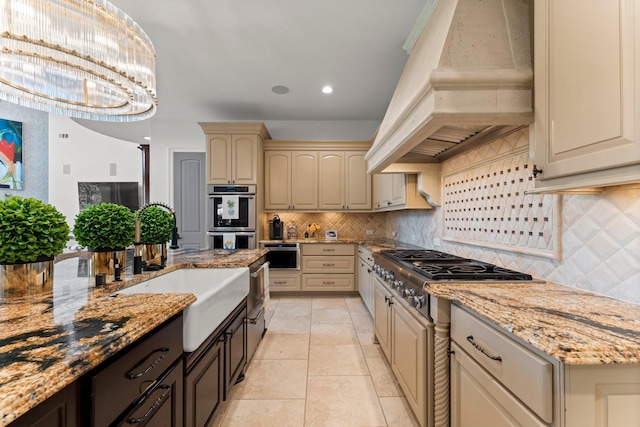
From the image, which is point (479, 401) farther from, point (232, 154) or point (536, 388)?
point (232, 154)

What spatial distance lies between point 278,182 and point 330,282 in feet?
6.07

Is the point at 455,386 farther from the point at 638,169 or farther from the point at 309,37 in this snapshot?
the point at 309,37

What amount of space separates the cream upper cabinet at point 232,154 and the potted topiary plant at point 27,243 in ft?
10.4

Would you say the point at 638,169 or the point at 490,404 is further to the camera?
the point at 490,404

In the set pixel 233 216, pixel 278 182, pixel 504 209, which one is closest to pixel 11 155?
pixel 233 216

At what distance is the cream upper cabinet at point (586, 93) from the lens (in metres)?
0.80

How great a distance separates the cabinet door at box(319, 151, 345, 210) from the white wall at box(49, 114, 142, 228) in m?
3.79

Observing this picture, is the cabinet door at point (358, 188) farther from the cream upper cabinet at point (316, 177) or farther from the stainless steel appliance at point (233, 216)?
the stainless steel appliance at point (233, 216)

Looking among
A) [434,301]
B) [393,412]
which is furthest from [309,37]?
[393,412]

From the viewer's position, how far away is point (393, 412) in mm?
1786

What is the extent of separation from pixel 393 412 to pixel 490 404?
102cm

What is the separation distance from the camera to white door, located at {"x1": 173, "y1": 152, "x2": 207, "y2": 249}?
16.0 feet

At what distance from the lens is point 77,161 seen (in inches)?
217

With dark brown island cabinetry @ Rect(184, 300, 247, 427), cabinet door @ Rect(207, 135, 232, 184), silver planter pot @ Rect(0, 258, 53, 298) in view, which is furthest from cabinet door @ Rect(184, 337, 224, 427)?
cabinet door @ Rect(207, 135, 232, 184)
